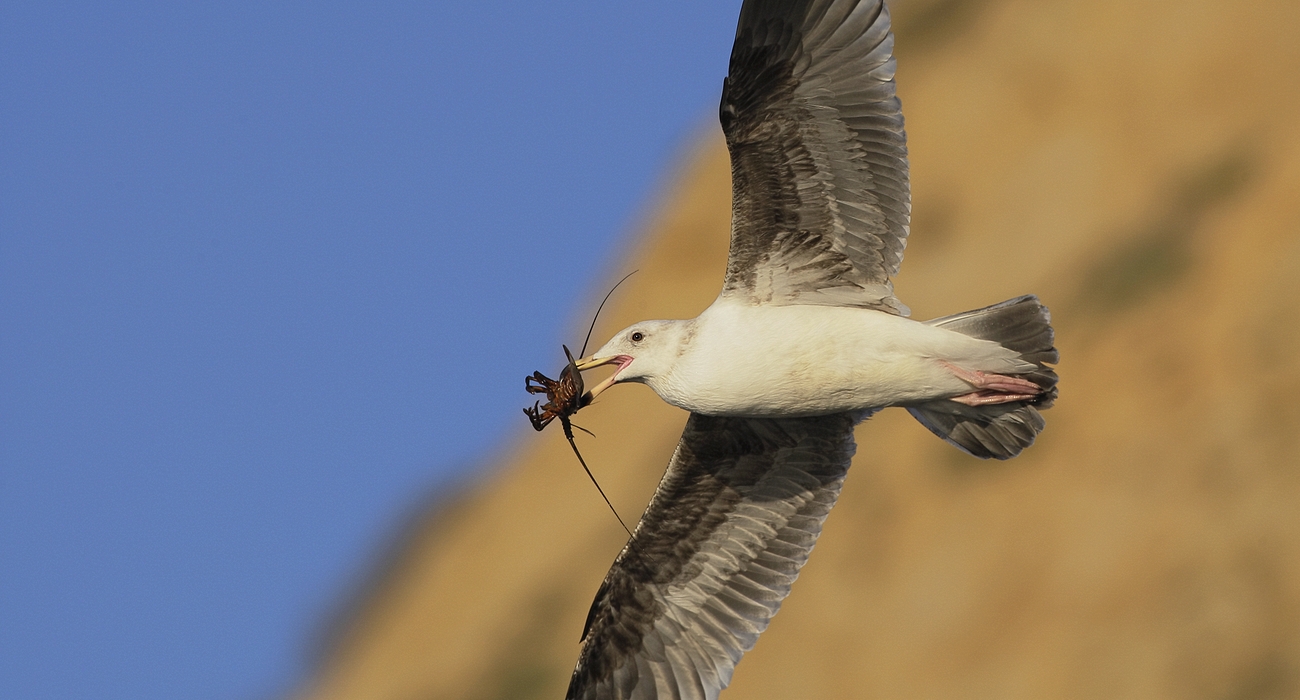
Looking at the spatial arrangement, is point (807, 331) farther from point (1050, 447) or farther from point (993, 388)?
point (1050, 447)

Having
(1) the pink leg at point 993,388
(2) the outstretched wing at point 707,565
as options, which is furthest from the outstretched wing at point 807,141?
(2) the outstretched wing at point 707,565

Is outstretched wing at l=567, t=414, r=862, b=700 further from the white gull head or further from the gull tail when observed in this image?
the white gull head

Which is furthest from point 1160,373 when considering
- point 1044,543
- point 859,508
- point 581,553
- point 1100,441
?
point 581,553

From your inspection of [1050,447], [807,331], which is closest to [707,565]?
[807,331]

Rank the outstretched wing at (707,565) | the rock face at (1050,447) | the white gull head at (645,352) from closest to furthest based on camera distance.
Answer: the white gull head at (645,352) → the outstretched wing at (707,565) → the rock face at (1050,447)

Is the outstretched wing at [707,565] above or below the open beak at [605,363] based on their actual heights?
below

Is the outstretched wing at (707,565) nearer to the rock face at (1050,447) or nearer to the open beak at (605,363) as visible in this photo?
the open beak at (605,363)
